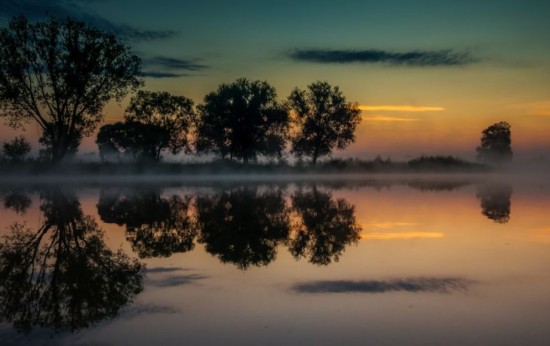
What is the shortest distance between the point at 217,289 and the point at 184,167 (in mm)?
65825

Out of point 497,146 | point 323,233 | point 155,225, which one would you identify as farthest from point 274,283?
point 497,146

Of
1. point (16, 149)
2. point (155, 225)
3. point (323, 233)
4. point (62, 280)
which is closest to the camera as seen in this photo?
point (62, 280)

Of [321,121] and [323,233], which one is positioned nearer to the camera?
[323,233]

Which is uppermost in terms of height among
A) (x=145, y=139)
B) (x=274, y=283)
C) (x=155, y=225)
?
(x=145, y=139)

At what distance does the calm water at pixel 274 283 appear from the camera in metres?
5.58

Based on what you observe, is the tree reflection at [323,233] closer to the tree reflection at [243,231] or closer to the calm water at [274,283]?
the calm water at [274,283]

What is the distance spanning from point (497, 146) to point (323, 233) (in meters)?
98.5

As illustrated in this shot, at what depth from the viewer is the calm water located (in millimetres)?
5578

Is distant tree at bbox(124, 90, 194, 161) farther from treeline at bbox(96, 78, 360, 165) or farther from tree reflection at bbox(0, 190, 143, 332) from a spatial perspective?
tree reflection at bbox(0, 190, 143, 332)

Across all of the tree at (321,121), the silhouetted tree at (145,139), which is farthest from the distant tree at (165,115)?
the tree at (321,121)

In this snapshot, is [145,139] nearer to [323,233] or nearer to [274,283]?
[323,233]

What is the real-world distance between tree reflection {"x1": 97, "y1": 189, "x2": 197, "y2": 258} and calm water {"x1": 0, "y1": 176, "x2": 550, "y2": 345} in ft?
0.34

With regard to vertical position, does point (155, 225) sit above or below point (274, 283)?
below

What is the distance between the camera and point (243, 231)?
1390 centimetres
